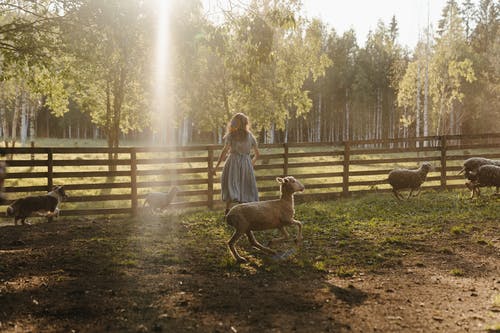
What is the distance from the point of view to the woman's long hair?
26.7 feet

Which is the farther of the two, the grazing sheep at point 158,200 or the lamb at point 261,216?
the grazing sheep at point 158,200

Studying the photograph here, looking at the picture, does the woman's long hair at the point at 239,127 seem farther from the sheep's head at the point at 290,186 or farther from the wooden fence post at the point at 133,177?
the wooden fence post at the point at 133,177

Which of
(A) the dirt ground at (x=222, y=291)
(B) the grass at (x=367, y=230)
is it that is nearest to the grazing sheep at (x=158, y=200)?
(B) the grass at (x=367, y=230)

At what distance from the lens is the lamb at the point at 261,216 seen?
21.0ft

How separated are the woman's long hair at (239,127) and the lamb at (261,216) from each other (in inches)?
66.0

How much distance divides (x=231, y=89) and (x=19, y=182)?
14.3m

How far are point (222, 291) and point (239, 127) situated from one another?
3.76 metres

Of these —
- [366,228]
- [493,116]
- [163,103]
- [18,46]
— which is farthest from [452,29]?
[18,46]

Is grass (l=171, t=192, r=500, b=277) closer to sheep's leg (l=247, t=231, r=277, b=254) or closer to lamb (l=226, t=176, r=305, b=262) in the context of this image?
sheep's leg (l=247, t=231, r=277, b=254)

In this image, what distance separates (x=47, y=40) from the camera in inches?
400

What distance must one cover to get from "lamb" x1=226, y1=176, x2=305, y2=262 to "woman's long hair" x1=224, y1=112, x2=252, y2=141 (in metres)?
1.68

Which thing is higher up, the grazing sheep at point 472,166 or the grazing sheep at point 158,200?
the grazing sheep at point 472,166

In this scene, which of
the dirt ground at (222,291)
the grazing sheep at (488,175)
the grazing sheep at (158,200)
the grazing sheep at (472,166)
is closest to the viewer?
the dirt ground at (222,291)

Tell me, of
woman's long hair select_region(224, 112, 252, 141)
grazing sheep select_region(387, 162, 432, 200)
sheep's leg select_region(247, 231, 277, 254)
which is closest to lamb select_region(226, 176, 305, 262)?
sheep's leg select_region(247, 231, 277, 254)
